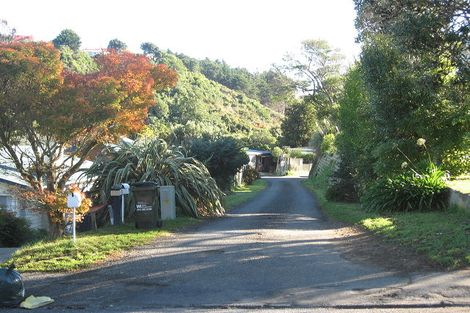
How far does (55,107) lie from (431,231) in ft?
28.9

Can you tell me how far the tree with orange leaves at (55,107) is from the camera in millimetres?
13062

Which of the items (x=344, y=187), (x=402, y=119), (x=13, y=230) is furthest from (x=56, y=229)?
(x=344, y=187)

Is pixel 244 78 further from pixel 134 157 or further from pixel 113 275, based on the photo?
pixel 113 275

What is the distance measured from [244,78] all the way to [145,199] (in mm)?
119146

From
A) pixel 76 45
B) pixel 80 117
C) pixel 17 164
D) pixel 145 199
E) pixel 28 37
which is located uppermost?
pixel 76 45

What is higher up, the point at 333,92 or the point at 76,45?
the point at 76,45

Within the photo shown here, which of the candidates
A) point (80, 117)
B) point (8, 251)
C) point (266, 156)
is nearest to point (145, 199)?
point (80, 117)

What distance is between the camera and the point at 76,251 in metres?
10.4

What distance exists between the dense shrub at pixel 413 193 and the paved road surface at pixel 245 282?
5.22 meters

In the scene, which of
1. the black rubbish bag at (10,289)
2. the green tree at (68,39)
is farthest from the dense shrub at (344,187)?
the green tree at (68,39)

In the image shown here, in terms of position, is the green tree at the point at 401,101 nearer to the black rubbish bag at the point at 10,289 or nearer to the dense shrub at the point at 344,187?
the dense shrub at the point at 344,187

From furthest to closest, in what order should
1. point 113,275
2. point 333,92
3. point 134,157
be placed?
point 333,92 < point 134,157 < point 113,275

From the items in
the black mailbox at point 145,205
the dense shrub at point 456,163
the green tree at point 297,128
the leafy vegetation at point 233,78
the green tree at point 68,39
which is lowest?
the black mailbox at point 145,205

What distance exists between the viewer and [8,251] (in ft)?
40.4
